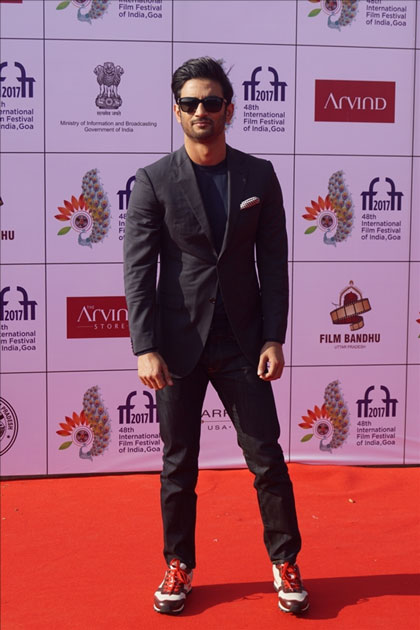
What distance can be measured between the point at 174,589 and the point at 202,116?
1563mm

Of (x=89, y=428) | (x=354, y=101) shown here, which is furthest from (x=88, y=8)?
(x=89, y=428)

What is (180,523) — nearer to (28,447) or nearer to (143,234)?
(143,234)

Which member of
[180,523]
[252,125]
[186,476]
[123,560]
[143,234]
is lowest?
[123,560]

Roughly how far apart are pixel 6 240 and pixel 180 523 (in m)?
1.91

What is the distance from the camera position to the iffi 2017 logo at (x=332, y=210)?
13.4 feet

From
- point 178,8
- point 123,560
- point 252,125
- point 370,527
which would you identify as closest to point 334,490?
point 370,527

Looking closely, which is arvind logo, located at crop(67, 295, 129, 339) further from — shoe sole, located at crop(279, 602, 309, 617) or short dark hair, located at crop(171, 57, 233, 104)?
shoe sole, located at crop(279, 602, 309, 617)

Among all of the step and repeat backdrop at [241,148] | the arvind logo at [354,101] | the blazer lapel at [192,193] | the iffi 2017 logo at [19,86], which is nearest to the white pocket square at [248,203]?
the blazer lapel at [192,193]

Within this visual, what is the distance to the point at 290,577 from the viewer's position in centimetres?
260

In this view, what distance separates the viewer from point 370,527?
3.39m

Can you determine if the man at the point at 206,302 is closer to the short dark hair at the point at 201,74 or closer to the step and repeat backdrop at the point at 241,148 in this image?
the short dark hair at the point at 201,74

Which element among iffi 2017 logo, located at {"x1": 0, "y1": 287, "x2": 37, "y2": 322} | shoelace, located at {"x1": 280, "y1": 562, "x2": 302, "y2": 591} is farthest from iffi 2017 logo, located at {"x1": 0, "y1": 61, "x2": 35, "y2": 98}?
shoelace, located at {"x1": 280, "y1": 562, "x2": 302, "y2": 591}

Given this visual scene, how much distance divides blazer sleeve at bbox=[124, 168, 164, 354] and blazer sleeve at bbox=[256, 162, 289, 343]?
354 mm

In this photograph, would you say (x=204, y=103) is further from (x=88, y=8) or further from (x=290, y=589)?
(x=88, y=8)
